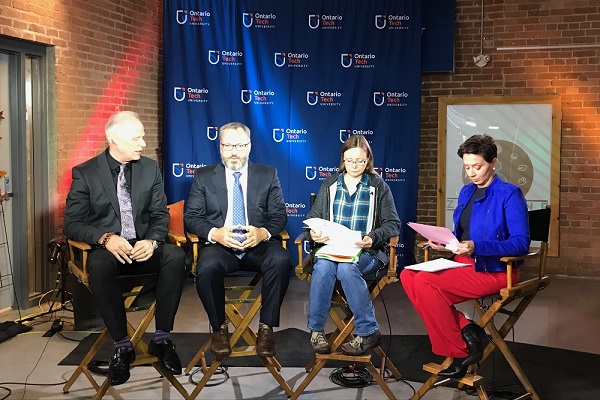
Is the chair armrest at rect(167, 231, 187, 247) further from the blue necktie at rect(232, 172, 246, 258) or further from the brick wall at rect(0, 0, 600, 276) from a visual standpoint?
the brick wall at rect(0, 0, 600, 276)

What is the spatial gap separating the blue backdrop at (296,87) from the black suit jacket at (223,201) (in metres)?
2.77

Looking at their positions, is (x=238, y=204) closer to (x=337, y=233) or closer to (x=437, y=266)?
(x=337, y=233)

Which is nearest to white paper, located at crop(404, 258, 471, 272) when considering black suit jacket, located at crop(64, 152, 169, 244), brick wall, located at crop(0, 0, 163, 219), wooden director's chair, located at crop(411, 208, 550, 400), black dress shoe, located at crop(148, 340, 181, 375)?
wooden director's chair, located at crop(411, 208, 550, 400)

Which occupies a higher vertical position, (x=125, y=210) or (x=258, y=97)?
(x=258, y=97)

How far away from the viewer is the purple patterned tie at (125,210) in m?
4.11

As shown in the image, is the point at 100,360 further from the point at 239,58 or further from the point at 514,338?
the point at 239,58

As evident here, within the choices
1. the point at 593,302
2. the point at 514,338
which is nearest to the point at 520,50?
the point at 593,302

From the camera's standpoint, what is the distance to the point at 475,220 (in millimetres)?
3918

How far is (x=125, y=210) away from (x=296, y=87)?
3290 mm

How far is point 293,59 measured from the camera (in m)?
7.07

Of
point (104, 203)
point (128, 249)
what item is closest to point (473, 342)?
point (128, 249)

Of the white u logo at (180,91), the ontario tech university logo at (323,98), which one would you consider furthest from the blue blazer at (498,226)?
the white u logo at (180,91)

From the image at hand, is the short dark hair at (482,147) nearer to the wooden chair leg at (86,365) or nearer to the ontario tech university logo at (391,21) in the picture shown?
the wooden chair leg at (86,365)

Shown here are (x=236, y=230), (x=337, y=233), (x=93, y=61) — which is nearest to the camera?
Answer: (x=337, y=233)
